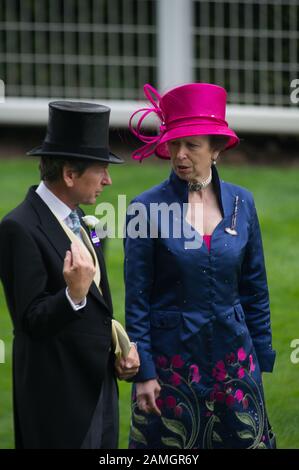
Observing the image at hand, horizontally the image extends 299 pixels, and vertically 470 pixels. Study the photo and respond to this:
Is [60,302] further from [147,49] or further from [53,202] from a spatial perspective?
[147,49]

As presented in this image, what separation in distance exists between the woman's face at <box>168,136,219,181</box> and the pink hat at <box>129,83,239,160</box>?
0.14 feet

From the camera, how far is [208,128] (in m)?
4.57

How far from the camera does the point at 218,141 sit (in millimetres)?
4684

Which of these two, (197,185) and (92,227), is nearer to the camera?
(92,227)

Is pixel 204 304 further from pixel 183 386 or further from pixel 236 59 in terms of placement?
pixel 236 59

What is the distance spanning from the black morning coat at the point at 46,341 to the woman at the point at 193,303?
320 millimetres

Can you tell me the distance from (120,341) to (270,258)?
4888 mm

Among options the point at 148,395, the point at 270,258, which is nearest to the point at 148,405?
the point at 148,395

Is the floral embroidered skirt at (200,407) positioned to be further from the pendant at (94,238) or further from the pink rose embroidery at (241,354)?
the pendant at (94,238)

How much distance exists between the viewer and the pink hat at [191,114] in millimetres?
4570

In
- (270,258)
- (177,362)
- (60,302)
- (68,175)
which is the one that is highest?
(68,175)

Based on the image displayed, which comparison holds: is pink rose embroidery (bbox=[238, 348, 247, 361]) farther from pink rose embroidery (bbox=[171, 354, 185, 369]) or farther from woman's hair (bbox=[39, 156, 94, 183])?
woman's hair (bbox=[39, 156, 94, 183])

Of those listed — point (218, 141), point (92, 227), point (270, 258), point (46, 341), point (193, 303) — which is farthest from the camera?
point (270, 258)

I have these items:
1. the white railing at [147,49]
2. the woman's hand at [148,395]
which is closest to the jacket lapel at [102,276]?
the woman's hand at [148,395]
